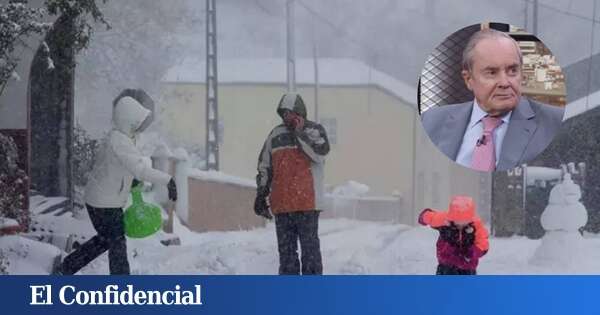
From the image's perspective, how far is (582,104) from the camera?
505 centimetres

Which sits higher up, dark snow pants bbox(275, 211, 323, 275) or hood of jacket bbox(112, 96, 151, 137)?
hood of jacket bbox(112, 96, 151, 137)

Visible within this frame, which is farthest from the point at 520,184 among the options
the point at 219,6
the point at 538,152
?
the point at 219,6

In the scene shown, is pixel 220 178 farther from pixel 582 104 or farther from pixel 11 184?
pixel 582 104

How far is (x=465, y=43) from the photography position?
16.7ft

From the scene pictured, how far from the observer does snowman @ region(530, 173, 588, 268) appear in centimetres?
505

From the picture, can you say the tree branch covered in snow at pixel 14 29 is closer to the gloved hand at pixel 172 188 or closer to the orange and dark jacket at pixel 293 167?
the gloved hand at pixel 172 188

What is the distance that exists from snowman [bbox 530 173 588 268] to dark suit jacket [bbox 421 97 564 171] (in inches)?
8.6

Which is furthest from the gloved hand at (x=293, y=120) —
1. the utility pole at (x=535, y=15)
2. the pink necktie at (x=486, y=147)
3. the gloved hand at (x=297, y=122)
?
the utility pole at (x=535, y=15)

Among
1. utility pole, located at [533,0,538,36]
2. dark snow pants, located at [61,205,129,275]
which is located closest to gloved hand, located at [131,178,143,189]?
dark snow pants, located at [61,205,129,275]

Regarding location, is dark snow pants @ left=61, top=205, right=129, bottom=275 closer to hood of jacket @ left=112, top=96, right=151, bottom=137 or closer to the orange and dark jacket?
hood of jacket @ left=112, top=96, right=151, bottom=137

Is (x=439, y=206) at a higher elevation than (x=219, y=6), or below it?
below

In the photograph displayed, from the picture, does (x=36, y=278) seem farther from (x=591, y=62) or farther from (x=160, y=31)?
(x=591, y=62)

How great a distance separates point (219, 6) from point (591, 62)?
1.83m

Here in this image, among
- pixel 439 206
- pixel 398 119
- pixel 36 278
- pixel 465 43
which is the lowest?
pixel 36 278
